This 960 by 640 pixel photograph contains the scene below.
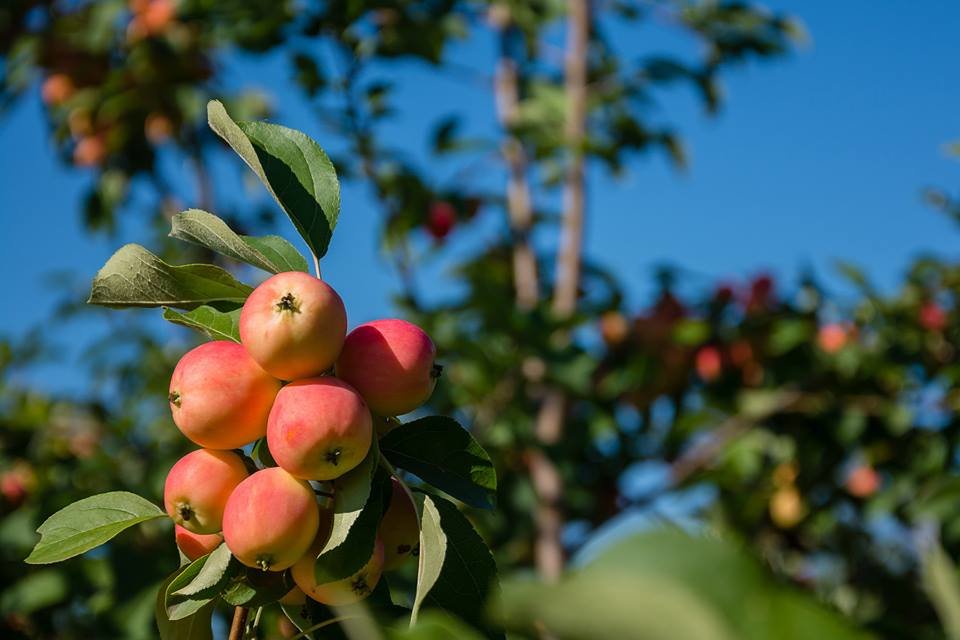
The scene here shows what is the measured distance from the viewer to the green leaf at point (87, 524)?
72 centimetres

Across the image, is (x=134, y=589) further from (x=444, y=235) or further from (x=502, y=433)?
(x=444, y=235)

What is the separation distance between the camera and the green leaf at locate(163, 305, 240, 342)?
30.0 inches

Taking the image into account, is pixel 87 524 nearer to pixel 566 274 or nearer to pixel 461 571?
pixel 461 571

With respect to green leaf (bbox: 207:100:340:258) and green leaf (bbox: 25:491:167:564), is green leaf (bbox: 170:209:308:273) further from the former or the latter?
green leaf (bbox: 25:491:167:564)

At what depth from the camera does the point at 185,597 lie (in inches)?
26.9

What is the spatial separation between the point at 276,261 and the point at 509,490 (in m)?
1.88

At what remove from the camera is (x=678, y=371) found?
3.05m

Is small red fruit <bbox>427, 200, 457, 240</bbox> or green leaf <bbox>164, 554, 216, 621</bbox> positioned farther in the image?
small red fruit <bbox>427, 200, 457, 240</bbox>

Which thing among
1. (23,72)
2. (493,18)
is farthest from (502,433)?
(23,72)

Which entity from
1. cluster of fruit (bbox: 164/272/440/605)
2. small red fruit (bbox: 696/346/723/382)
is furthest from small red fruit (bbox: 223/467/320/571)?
small red fruit (bbox: 696/346/723/382)

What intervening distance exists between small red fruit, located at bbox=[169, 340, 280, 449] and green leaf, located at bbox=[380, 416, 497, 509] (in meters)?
0.11

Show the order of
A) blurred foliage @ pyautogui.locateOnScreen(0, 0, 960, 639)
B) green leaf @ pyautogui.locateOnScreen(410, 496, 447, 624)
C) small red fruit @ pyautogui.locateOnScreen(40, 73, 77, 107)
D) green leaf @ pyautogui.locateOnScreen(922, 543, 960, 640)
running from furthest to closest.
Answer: small red fruit @ pyautogui.locateOnScreen(40, 73, 77, 107)
blurred foliage @ pyautogui.locateOnScreen(0, 0, 960, 639)
green leaf @ pyautogui.locateOnScreen(410, 496, 447, 624)
green leaf @ pyautogui.locateOnScreen(922, 543, 960, 640)

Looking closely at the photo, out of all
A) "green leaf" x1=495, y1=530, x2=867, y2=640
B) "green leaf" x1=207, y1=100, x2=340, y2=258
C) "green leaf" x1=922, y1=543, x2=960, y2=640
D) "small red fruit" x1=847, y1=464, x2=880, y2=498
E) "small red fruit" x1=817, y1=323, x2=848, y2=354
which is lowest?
"small red fruit" x1=847, y1=464, x2=880, y2=498

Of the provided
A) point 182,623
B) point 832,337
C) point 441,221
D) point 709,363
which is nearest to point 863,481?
point 832,337
